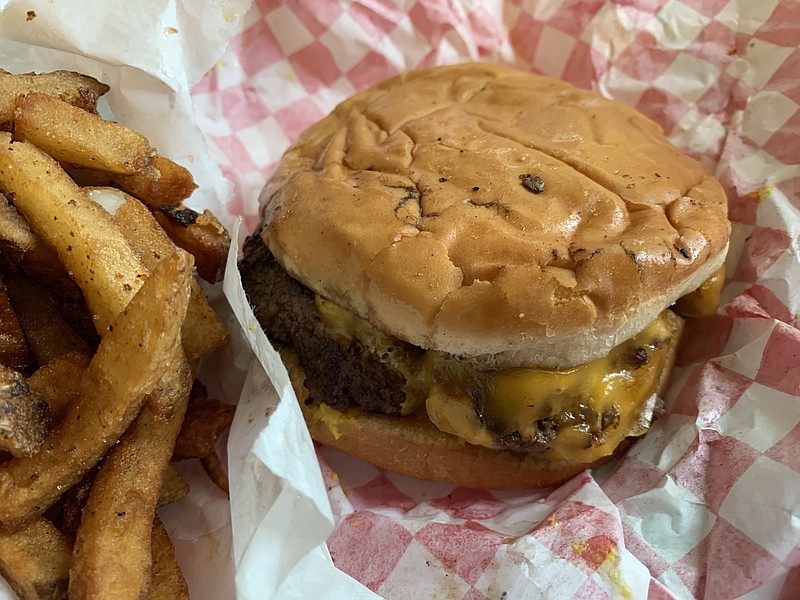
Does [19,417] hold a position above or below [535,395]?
above

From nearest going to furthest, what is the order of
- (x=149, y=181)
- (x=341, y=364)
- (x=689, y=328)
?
(x=149, y=181)
(x=341, y=364)
(x=689, y=328)

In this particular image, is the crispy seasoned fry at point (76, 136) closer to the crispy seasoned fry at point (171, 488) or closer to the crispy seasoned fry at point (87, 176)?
the crispy seasoned fry at point (87, 176)

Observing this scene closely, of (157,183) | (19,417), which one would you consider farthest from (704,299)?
(19,417)

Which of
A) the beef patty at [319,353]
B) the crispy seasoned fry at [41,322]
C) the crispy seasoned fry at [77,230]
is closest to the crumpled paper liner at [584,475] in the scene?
the beef patty at [319,353]

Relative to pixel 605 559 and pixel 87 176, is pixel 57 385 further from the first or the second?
pixel 605 559

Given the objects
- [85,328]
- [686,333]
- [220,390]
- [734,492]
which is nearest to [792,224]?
[686,333]

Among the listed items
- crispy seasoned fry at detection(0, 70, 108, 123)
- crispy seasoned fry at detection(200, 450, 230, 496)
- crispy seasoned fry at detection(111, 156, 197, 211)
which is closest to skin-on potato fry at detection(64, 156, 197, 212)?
crispy seasoned fry at detection(111, 156, 197, 211)

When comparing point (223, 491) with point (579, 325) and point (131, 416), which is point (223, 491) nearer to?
point (131, 416)
